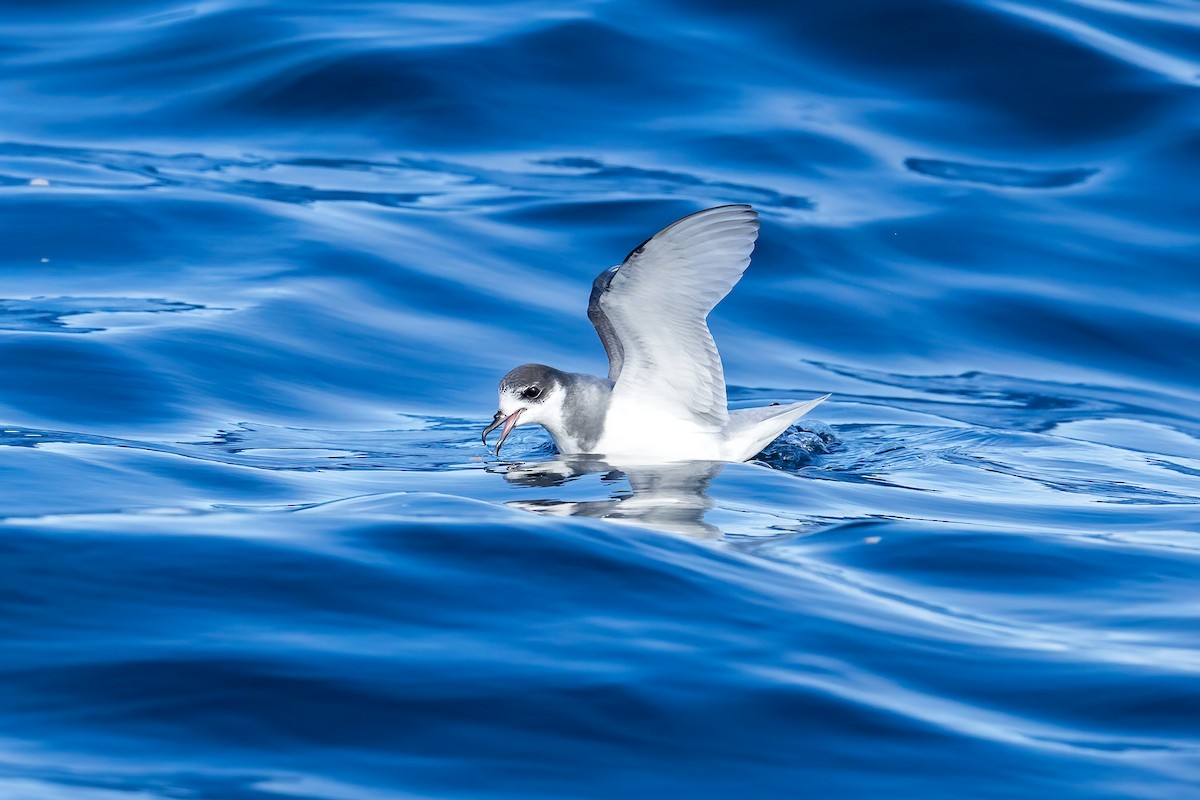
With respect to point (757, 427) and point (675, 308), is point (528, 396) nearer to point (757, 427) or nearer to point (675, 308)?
point (675, 308)

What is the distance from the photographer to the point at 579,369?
11281mm

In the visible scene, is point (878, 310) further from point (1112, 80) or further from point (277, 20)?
point (277, 20)

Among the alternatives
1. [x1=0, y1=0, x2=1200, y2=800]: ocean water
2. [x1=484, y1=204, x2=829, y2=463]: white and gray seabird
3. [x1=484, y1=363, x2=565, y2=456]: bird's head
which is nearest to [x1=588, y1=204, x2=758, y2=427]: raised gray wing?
[x1=484, y1=204, x2=829, y2=463]: white and gray seabird

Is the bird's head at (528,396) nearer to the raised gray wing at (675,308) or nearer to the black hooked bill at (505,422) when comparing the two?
the black hooked bill at (505,422)

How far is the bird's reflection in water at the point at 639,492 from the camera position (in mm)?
6988

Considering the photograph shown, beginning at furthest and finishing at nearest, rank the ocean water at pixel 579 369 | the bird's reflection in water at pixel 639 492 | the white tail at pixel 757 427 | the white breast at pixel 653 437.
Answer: the white breast at pixel 653 437 < the white tail at pixel 757 427 < the bird's reflection in water at pixel 639 492 < the ocean water at pixel 579 369

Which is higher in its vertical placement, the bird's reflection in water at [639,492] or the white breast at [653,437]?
the white breast at [653,437]

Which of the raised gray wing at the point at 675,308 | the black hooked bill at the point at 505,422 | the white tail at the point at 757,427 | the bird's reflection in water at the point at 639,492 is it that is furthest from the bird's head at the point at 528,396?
the white tail at the point at 757,427

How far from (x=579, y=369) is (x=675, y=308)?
2916 millimetres

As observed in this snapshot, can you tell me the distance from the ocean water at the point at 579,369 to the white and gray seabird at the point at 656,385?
0.38m

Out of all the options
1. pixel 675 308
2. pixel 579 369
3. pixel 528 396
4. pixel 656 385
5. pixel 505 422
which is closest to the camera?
pixel 675 308

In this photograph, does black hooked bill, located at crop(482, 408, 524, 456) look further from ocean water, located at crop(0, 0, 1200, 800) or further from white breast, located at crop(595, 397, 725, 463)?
white breast, located at crop(595, 397, 725, 463)

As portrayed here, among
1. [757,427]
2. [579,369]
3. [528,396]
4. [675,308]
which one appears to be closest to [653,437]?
[757,427]

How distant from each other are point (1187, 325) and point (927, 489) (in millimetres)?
5397
